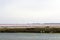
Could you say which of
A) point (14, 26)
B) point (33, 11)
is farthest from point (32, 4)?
point (14, 26)

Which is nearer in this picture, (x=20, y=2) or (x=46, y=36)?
(x=46, y=36)

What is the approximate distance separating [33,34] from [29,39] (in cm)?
7

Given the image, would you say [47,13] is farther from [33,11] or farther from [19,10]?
[19,10]

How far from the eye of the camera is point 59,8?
104 centimetres

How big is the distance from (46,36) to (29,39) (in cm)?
15

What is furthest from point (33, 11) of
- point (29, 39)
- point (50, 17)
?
point (29, 39)

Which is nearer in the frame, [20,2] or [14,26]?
[14,26]

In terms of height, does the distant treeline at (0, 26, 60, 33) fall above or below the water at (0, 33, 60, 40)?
above

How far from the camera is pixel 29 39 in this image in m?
0.97

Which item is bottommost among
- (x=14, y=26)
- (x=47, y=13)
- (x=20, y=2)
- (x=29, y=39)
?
(x=29, y=39)

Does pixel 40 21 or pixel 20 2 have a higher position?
pixel 20 2

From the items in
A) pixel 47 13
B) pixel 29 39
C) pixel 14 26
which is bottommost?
pixel 29 39

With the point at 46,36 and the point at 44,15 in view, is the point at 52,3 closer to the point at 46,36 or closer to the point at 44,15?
the point at 44,15

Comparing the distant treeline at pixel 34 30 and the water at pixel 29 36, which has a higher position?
the distant treeline at pixel 34 30
